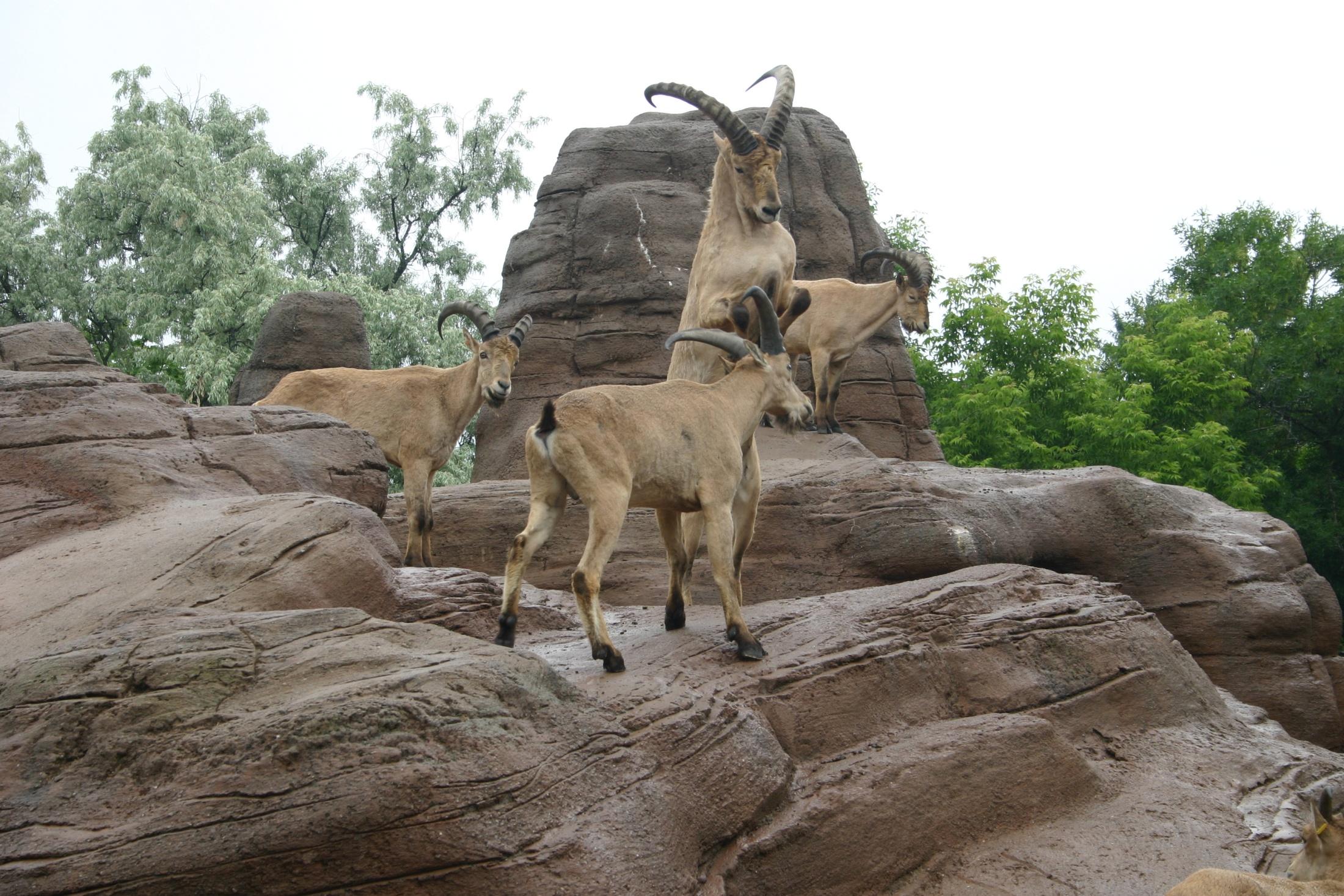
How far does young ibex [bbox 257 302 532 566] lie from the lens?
40.9 ft

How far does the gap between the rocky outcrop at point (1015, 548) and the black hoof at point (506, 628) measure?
4588 mm

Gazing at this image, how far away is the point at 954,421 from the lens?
30.0m

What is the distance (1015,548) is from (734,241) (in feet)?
12.6

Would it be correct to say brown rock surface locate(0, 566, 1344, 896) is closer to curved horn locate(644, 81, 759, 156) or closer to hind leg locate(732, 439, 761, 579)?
hind leg locate(732, 439, 761, 579)

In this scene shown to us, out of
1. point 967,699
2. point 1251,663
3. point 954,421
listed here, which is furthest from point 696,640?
point 954,421

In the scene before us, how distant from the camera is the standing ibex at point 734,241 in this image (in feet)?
33.0

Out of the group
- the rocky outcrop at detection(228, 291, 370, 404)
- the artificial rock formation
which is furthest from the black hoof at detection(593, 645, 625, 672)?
the rocky outcrop at detection(228, 291, 370, 404)

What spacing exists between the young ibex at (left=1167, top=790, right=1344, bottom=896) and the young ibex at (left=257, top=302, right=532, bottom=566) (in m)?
8.08

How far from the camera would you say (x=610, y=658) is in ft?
22.0

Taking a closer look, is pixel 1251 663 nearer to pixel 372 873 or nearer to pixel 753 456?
pixel 753 456

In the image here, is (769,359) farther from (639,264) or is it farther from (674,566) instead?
(639,264)

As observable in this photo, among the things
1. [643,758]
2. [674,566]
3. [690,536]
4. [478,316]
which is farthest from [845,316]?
[643,758]

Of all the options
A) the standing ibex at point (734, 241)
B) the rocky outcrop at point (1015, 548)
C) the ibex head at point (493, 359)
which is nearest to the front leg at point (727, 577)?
the standing ibex at point (734, 241)

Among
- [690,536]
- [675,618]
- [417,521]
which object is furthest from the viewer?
[417,521]
